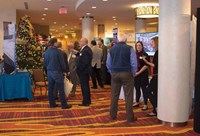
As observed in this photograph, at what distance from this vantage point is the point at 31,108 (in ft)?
23.0

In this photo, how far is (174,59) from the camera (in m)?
5.12

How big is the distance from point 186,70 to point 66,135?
2.30m

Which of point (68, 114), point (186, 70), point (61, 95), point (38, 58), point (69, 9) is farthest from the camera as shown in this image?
point (69, 9)

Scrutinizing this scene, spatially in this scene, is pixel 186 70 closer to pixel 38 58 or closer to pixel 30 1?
pixel 38 58

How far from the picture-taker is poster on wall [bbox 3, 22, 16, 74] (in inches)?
302

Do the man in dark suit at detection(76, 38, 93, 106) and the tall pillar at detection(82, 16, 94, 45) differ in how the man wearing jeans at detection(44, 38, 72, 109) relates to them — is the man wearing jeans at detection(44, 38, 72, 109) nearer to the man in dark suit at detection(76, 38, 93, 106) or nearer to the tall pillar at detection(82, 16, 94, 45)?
the man in dark suit at detection(76, 38, 93, 106)

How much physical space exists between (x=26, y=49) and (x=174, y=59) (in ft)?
16.7

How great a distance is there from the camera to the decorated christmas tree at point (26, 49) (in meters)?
8.71

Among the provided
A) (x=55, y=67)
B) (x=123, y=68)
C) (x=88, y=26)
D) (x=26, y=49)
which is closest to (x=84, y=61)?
(x=55, y=67)

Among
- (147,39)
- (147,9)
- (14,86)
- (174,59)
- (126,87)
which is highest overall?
(147,9)

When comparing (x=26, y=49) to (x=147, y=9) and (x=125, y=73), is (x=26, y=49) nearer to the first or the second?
(x=125, y=73)

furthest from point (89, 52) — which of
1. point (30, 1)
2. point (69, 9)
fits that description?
point (69, 9)

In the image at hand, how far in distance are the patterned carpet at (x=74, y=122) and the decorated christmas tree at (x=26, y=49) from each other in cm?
162

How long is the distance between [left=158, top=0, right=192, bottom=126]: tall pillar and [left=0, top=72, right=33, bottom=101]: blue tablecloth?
382 centimetres
